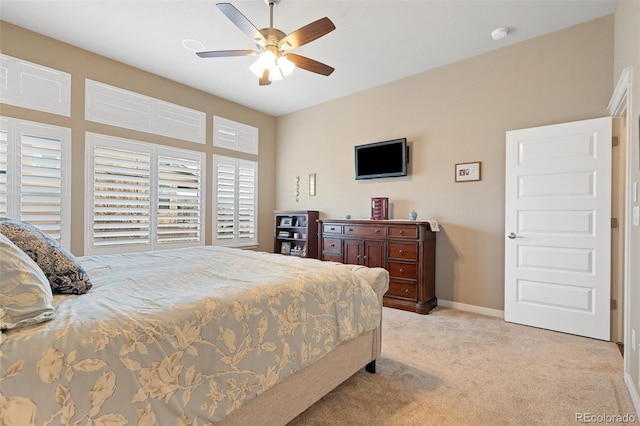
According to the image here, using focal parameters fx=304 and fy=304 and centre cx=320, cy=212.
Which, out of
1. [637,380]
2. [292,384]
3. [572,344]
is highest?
[292,384]

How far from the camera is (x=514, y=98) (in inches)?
135

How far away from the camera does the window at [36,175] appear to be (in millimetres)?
3113

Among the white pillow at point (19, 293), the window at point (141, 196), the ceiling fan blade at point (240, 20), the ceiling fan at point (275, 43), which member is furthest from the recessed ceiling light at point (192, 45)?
the white pillow at point (19, 293)

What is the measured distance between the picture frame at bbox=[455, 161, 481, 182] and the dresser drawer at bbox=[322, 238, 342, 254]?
5.79 feet

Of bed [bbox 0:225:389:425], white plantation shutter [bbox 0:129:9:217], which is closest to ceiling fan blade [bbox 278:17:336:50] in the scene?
bed [bbox 0:225:389:425]

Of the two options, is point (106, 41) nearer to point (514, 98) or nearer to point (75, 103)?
point (75, 103)

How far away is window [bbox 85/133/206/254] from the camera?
12.2 feet

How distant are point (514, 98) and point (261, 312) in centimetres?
365

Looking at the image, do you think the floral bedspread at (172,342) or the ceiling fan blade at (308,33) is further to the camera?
the ceiling fan blade at (308,33)

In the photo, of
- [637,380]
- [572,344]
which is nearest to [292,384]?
[637,380]

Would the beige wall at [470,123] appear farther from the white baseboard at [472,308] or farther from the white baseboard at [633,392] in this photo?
the white baseboard at [633,392]

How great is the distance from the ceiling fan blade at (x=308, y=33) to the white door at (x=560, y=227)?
92.8 inches

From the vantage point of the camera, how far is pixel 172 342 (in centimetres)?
108

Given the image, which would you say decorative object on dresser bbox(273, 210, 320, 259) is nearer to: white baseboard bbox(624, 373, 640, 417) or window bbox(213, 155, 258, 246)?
window bbox(213, 155, 258, 246)
